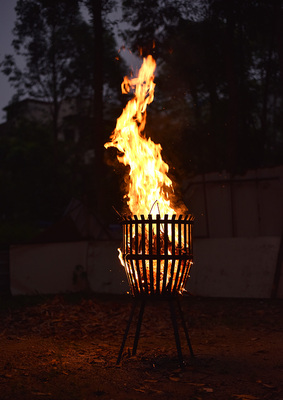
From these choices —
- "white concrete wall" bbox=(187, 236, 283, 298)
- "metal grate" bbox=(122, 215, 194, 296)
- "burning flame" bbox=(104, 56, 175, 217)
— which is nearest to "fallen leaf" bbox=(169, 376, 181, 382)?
"metal grate" bbox=(122, 215, 194, 296)

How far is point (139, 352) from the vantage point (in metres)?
5.55

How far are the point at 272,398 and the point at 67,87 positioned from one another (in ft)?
95.8

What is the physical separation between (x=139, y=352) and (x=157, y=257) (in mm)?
1315

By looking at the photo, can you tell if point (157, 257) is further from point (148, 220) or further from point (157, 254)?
point (148, 220)

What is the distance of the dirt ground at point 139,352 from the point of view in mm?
4215

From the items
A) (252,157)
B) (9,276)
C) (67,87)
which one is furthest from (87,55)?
(9,276)

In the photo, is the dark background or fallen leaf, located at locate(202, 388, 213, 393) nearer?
fallen leaf, located at locate(202, 388, 213, 393)

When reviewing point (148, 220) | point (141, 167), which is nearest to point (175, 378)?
point (148, 220)

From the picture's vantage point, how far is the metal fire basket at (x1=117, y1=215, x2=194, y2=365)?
4.96 m

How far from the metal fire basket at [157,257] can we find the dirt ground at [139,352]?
0.41 metres

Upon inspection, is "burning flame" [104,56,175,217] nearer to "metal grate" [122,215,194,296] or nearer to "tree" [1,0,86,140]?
"metal grate" [122,215,194,296]

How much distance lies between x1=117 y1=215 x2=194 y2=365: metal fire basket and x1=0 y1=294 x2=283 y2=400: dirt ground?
1.35 ft

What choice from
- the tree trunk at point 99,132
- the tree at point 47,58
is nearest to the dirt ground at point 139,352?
the tree trunk at point 99,132

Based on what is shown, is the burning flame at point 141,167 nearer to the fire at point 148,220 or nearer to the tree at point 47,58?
the fire at point 148,220
